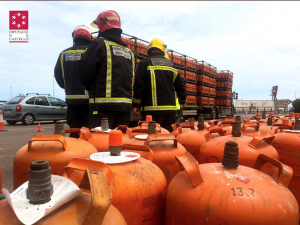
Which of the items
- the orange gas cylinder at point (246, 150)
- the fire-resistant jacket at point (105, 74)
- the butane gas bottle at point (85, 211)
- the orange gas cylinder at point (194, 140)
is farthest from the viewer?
the fire-resistant jacket at point (105, 74)

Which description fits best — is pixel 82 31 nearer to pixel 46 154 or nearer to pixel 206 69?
pixel 46 154

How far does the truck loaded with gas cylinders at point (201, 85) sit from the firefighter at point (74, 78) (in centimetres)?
494

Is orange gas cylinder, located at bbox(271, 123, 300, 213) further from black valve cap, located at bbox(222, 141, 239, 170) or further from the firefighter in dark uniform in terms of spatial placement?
the firefighter in dark uniform

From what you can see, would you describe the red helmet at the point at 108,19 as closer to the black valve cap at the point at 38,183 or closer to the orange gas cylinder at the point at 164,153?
the orange gas cylinder at the point at 164,153

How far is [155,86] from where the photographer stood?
10.3ft

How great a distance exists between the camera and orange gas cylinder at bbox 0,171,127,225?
58 cm

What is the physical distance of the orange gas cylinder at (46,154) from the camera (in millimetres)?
1238

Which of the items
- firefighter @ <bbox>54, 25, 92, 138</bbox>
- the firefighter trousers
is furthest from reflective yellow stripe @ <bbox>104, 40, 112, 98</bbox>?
the firefighter trousers

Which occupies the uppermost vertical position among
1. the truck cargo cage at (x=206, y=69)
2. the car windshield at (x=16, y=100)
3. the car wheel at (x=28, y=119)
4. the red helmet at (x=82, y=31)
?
the truck cargo cage at (x=206, y=69)

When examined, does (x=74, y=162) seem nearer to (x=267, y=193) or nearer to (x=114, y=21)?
(x=267, y=193)

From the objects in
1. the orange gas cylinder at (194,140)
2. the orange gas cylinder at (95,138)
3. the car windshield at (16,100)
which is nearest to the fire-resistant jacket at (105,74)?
the orange gas cylinder at (95,138)


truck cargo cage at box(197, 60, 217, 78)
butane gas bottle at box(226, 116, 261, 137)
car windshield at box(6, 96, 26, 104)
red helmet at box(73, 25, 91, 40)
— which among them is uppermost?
truck cargo cage at box(197, 60, 217, 78)

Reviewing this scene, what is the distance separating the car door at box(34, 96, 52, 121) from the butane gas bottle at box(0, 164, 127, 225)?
10.2 m

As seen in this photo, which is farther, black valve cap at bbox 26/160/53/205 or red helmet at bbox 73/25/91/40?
red helmet at bbox 73/25/91/40
